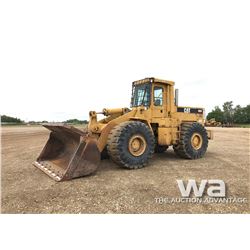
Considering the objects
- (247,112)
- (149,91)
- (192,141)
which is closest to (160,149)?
(192,141)

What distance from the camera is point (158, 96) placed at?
7930 mm

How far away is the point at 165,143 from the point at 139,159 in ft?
5.18

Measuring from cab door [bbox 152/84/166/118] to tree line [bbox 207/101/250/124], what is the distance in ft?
260

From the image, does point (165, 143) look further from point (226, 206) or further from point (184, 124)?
point (226, 206)

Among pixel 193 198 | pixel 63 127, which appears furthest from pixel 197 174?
pixel 63 127

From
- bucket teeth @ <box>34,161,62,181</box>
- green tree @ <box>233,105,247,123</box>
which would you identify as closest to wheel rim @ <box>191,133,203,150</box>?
bucket teeth @ <box>34,161,62,181</box>

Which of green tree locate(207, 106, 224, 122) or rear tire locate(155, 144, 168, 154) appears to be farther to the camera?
green tree locate(207, 106, 224, 122)

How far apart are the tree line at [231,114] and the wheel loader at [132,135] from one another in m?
78.6

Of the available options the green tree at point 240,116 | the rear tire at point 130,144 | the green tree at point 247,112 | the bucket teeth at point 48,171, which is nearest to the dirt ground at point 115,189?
the bucket teeth at point 48,171

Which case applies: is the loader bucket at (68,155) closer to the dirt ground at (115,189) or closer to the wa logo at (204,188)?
the dirt ground at (115,189)

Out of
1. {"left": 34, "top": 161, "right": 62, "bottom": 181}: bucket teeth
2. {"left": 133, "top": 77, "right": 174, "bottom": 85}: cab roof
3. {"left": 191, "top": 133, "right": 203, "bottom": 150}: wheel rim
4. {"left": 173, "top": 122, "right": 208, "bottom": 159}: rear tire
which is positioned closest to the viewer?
{"left": 34, "top": 161, "right": 62, "bottom": 181}: bucket teeth

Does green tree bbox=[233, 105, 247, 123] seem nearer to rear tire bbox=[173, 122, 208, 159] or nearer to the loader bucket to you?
rear tire bbox=[173, 122, 208, 159]

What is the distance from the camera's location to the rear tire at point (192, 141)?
26.7 ft

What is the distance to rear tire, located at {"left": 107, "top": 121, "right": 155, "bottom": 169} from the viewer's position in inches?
244
